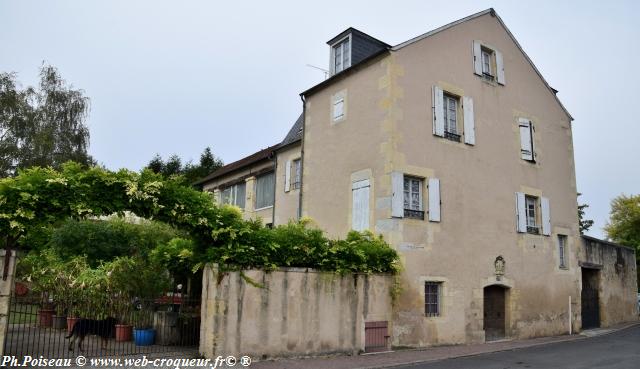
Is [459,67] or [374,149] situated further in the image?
[459,67]

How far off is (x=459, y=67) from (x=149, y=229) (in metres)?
12.4

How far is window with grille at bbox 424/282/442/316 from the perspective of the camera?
12.5m

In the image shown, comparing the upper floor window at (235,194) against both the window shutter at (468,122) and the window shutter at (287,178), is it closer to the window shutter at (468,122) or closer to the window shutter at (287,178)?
the window shutter at (287,178)

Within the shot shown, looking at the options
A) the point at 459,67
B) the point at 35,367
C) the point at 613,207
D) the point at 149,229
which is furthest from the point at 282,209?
the point at 613,207

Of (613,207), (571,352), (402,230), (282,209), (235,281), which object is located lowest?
(571,352)

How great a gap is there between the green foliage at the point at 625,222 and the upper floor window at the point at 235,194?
79.3 ft

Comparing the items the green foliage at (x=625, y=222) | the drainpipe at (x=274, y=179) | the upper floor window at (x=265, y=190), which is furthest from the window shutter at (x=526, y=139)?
the green foliage at (x=625, y=222)

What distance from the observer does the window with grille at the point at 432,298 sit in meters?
12.5

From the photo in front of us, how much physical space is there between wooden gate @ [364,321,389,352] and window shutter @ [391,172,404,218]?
8.54 ft

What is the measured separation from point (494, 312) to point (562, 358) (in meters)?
3.43

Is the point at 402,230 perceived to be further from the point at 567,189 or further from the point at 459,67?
the point at 567,189

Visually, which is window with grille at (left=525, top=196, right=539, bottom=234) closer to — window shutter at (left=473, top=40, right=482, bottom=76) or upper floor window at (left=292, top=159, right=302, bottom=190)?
window shutter at (left=473, top=40, right=482, bottom=76)

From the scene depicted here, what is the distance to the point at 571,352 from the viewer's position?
38.5 feet

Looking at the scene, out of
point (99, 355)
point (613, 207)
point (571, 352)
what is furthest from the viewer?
point (613, 207)
